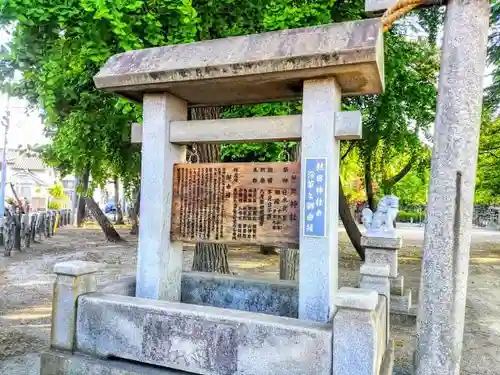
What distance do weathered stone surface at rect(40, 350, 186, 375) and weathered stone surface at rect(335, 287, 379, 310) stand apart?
1.44 m

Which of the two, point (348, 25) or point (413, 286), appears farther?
point (413, 286)

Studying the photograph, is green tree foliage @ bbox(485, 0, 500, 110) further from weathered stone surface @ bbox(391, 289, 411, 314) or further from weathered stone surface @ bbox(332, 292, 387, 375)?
weathered stone surface @ bbox(332, 292, 387, 375)

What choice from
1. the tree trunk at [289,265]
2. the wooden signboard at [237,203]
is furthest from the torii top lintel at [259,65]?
the tree trunk at [289,265]

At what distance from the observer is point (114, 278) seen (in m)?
9.79

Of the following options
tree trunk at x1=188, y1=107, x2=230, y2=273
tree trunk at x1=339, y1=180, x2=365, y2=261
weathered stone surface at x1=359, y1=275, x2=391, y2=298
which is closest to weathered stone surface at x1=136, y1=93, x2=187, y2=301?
weathered stone surface at x1=359, y1=275, x2=391, y2=298

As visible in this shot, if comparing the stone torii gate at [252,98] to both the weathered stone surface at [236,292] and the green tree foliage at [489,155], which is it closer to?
the weathered stone surface at [236,292]

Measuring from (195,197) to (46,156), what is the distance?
34.3 ft

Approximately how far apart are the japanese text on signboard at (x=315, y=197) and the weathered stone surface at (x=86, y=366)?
1.63 metres

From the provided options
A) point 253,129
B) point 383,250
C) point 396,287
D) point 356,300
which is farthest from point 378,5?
point 396,287

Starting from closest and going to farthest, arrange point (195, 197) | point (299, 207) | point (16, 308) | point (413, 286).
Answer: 1. point (299, 207)
2. point (195, 197)
3. point (16, 308)
4. point (413, 286)

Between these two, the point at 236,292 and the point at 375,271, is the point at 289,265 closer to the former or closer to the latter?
the point at 375,271

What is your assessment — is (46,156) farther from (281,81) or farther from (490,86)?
(490,86)

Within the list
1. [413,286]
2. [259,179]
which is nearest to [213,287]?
[259,179]

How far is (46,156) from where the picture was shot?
12789mm
